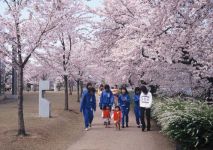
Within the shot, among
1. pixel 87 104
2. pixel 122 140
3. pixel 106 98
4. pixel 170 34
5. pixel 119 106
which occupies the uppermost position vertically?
pixel 170 34

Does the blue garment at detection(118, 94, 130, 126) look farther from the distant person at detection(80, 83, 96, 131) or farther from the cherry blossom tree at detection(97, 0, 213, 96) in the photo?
the cherry blossom tree at detection(97, 0, 213, 96)

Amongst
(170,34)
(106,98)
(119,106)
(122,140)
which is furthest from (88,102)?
(170,34)

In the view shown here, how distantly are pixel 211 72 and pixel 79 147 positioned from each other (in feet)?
17.5

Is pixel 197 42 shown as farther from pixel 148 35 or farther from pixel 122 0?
pixel 122 0

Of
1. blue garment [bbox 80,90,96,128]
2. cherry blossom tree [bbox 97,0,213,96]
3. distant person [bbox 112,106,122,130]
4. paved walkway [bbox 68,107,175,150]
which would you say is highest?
cherry blossom tree [bbox 97,0,213,96]

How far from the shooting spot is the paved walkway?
10780 millimetres

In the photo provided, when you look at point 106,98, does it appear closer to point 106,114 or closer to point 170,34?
point 106,114

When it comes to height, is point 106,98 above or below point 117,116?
above

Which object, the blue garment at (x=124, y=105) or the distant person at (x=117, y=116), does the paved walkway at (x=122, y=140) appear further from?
the blue garment at (x=124, y=105)

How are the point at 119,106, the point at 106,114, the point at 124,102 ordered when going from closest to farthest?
the point at 119,106 < the point at 106,114 < the point at 124,102

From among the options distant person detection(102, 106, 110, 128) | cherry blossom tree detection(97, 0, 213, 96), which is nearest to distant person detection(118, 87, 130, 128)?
distant person detection(102, 106, 110, 128)

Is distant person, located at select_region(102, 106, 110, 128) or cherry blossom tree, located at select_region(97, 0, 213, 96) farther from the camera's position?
distant person, located at select_region(102, 106, 110, 128)

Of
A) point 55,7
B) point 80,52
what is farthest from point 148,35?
point 80,52

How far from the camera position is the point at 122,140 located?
475 inches
